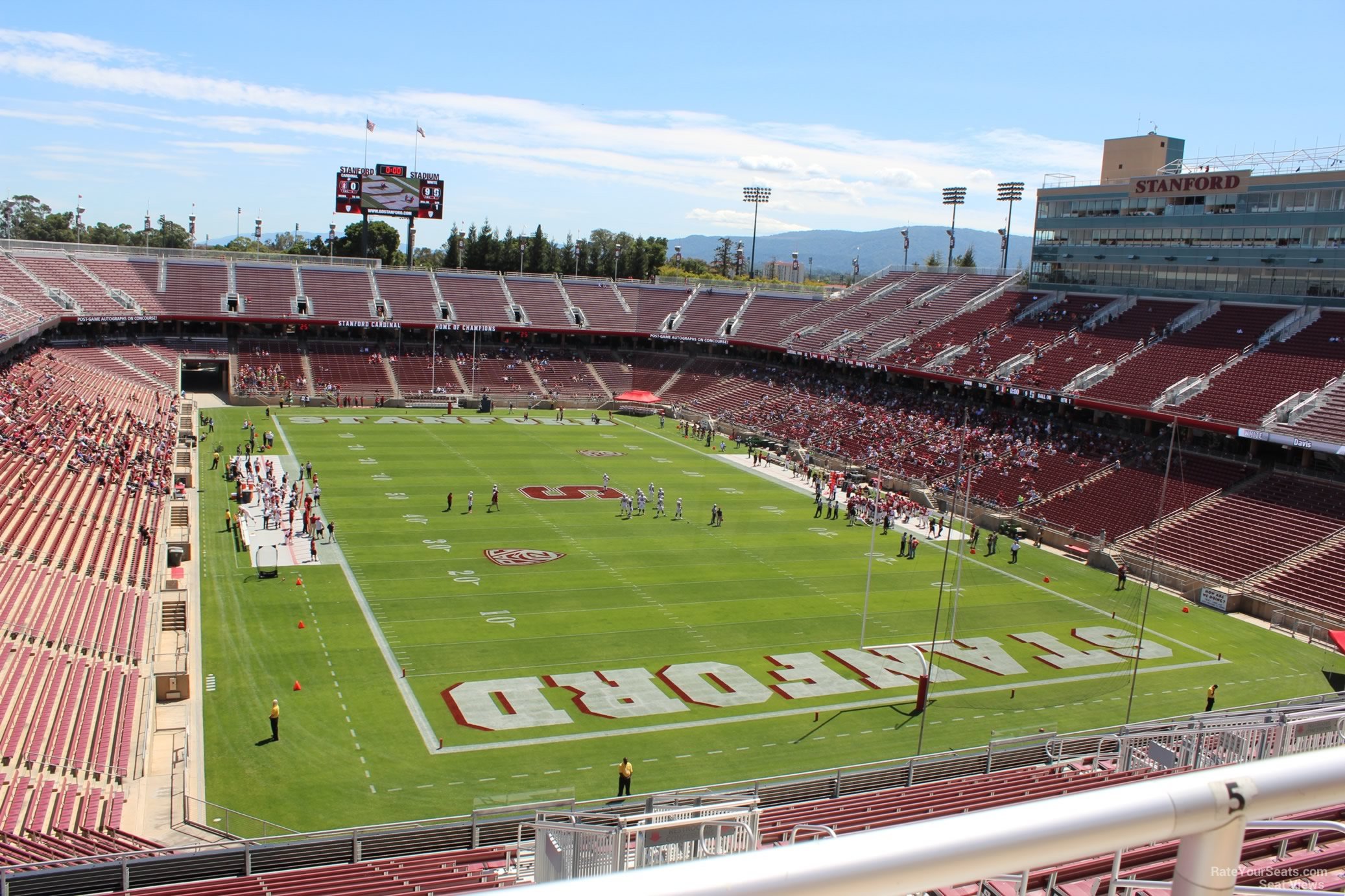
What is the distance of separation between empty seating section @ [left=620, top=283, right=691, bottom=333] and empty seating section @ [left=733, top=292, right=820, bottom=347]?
6.72m

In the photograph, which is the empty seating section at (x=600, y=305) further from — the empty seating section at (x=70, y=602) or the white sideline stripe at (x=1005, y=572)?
the empty seating section at (x=70, y=602)

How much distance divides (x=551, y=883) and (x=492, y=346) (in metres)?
80.2

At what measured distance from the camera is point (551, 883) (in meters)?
1.89

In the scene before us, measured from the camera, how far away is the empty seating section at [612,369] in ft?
258

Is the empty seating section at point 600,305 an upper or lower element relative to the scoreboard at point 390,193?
lower

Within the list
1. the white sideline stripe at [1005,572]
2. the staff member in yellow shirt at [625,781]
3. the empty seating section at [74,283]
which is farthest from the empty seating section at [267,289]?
the staff member in yellow shirt at [625,781]

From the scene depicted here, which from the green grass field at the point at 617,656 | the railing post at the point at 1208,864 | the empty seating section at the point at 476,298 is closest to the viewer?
the railing post at the point at 1208,864

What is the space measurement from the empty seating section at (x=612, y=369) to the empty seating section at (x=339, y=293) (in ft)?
54.5

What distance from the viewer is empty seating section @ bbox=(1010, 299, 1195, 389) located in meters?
53.5

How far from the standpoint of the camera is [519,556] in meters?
36.3

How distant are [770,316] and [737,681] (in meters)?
57.3

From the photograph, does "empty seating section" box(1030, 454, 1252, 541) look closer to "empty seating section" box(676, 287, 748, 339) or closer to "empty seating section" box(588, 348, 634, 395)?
"empty seating section" box(588, 348, 634, 395)

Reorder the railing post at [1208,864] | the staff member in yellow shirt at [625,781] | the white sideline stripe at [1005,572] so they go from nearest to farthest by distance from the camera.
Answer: the railing post at [1208,864]
the staff member in yellow shirt at [625,781]
the white sideline stripe at [1005,572]

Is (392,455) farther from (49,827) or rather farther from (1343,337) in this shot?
(1343,337)
